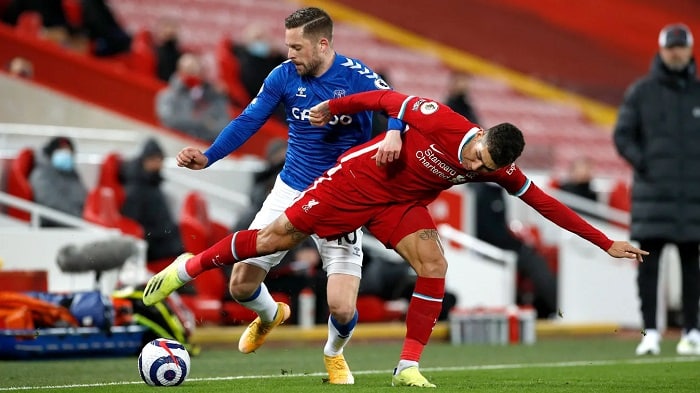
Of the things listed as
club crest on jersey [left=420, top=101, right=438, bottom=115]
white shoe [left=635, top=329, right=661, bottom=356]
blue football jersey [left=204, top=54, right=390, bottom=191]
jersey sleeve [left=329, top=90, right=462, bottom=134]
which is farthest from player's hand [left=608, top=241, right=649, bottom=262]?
white shoe [left=635, top=329, right=661, bottom=356]

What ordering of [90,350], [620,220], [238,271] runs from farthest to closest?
[620,220] < [90,350] < [238,271]

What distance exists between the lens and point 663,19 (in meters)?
22.1

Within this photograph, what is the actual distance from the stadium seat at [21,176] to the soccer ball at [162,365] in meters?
4.73

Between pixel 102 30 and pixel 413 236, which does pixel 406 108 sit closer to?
pixel 413 236

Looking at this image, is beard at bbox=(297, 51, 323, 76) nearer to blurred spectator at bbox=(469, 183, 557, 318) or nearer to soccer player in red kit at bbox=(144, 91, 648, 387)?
soccer player in red kit at bbox=(144, 91, 648, 387)

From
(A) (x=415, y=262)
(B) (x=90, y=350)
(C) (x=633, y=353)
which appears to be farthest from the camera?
(C) (x=633, y=353)

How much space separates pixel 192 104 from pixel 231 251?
→ 286 inches

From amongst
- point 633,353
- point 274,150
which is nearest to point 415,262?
point 633,353

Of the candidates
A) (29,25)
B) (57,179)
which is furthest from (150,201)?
(29,25)

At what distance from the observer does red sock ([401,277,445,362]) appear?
698cm

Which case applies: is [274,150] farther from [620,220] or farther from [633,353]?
[620,220]

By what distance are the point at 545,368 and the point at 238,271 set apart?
2454 mm

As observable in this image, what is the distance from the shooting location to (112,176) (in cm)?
1207

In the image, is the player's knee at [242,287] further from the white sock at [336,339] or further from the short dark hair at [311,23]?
the short dark hair at [311,23]
